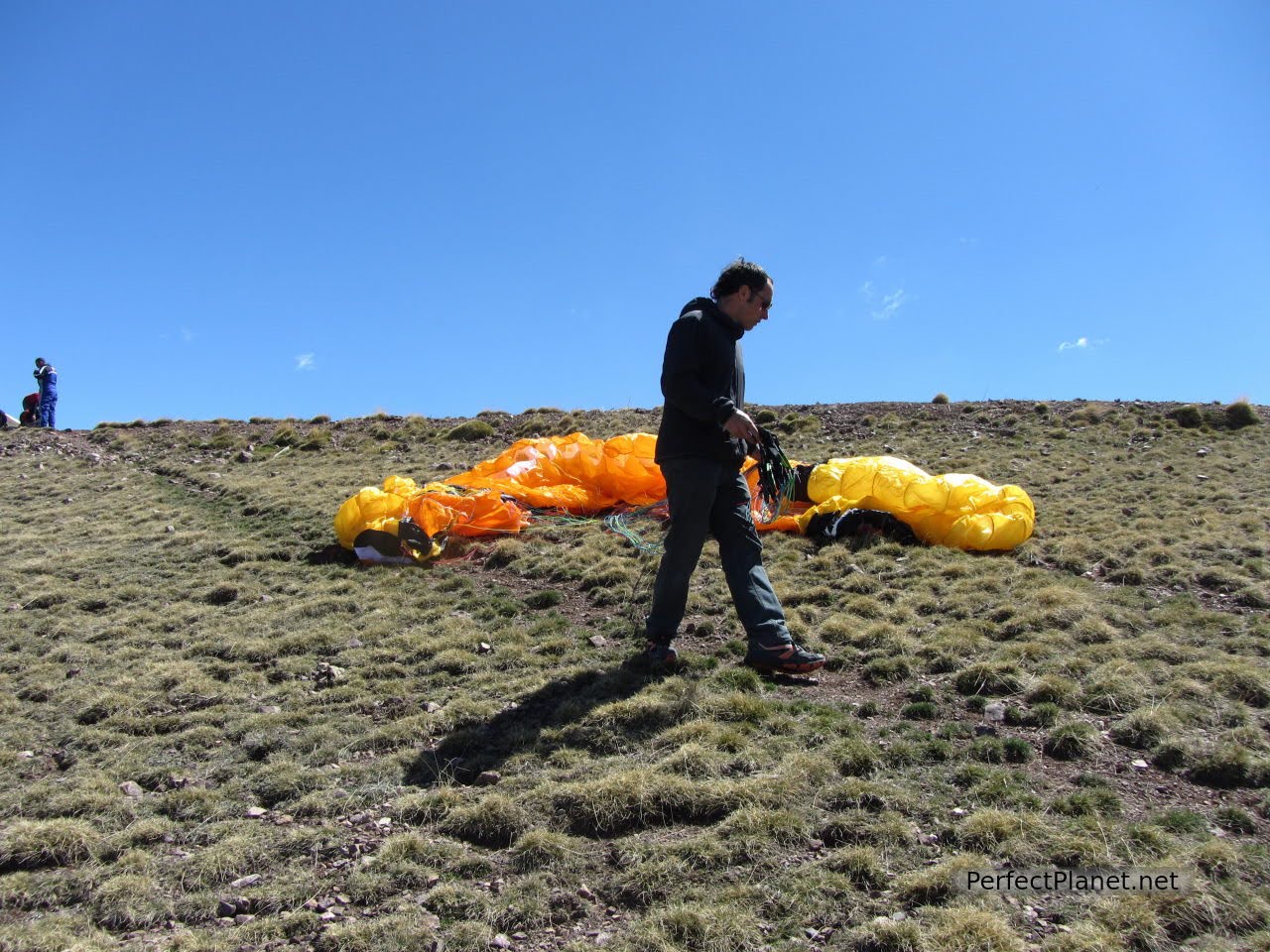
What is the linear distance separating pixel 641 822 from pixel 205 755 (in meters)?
2.41

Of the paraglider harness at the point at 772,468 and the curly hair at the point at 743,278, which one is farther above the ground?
the curly hair at the point at 743,278

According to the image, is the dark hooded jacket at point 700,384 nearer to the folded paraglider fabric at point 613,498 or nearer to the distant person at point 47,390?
the folded paraglider fabric at point 613,498

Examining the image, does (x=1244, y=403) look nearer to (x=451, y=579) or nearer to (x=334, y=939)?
(x=451, y=579)

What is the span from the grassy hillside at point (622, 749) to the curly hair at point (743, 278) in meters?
2.19

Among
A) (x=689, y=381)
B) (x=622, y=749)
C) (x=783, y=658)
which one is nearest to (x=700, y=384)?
(x=689, y=381)

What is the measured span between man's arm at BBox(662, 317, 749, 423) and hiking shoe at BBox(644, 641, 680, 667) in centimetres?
138

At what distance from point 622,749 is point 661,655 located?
1.07 metres

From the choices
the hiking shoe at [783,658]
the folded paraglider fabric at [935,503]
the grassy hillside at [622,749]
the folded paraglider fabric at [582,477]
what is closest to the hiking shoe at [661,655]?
the grassy hillside at [622,749]

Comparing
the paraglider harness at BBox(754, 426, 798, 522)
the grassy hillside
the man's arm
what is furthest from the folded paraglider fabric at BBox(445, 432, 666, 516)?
the man's arm

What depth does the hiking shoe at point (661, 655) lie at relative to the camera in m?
5.36

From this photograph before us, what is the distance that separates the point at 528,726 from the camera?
15.4 feet

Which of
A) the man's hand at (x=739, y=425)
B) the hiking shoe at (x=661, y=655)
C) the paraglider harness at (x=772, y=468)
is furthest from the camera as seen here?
the paraglider harness at (x=772, y=468)

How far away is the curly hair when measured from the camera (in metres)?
5.19

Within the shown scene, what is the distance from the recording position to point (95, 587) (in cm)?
812
